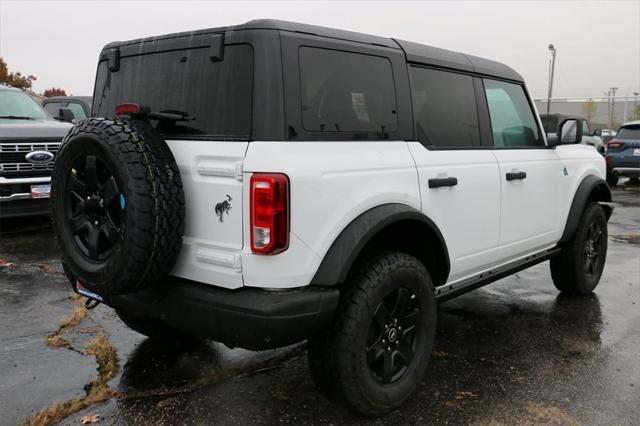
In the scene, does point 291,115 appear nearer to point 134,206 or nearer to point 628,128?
point 134,206

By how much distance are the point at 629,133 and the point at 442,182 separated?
13461mm

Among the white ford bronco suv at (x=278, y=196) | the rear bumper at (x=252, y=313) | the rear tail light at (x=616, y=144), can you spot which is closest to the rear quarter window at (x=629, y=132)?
the rear tail light at (x=616, y=144)

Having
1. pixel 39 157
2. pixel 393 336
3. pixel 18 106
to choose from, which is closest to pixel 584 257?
pixel 393 336

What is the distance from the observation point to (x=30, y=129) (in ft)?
23.8

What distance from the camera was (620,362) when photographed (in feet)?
12.1

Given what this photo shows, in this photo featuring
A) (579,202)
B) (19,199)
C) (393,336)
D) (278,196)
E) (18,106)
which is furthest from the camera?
(18,106)

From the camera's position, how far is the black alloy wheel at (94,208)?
2.63 meters

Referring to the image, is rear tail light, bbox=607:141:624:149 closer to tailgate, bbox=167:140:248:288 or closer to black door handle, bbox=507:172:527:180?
black door handle, bbox=507:172:527:180

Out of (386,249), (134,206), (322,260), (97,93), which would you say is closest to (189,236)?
(134,206)

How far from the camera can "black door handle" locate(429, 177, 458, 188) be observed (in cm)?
319

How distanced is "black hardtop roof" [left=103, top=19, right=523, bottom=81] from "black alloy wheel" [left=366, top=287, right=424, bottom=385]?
1366mm

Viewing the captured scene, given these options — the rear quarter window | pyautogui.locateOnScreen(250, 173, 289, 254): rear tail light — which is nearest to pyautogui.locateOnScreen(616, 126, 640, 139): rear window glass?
the rear quarter window

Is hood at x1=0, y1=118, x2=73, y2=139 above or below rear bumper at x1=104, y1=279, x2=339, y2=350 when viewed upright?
above

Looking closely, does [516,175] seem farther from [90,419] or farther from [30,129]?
[30,129]
